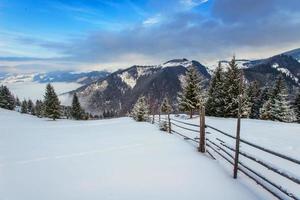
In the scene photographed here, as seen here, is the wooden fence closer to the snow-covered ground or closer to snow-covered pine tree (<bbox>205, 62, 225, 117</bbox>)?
the snow-covered ground

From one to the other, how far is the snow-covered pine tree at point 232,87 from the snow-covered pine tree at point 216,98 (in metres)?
0.80

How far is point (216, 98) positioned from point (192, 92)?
13.4 feet

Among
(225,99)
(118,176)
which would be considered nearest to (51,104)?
(225,99)

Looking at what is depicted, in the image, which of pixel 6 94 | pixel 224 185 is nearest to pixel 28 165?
pixel 224 185

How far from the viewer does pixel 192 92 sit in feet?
144

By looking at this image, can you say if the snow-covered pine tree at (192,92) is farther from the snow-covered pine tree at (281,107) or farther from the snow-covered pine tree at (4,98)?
the snow-covered pine tree at (4,98)

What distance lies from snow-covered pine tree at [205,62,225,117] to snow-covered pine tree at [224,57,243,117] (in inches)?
31.6

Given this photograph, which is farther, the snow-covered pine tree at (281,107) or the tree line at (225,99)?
the snow-covered pine tree at (281,107)

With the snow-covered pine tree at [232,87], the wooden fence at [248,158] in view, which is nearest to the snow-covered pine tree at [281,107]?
the snow-covered pine tree at [232,87]

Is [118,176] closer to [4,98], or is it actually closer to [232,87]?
[232,87]

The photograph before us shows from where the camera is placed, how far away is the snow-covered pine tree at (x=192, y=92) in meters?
43.3

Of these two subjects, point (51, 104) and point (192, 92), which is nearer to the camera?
point (192, 92)

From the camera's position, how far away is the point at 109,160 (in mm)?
10711

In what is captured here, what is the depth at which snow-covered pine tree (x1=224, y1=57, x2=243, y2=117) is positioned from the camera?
127 feet
